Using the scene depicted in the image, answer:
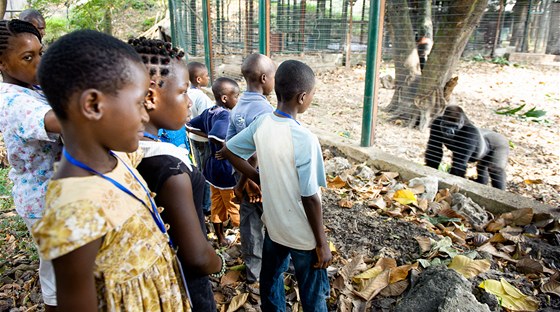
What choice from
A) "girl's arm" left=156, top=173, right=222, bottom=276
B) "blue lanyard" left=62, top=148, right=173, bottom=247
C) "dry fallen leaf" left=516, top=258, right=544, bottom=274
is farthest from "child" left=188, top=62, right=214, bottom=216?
"dry fallen leaf" left=516, top=258, right=544, bottom=274

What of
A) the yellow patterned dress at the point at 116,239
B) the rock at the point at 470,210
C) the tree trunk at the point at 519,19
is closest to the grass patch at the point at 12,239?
the yellow patterned dress at the point at 116,239

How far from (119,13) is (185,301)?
1696 cm

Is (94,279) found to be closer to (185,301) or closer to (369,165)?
(185,301)

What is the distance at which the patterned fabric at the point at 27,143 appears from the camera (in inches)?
63.0

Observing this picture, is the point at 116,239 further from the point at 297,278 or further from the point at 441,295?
the point at 441,295

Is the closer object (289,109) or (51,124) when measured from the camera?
(51,124)

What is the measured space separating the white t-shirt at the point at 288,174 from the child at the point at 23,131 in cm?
90

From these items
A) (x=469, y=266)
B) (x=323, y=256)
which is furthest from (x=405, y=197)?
(x=323, y=256)

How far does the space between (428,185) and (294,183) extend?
86.2 inches

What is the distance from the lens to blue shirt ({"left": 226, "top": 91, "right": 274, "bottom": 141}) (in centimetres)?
Answer: 239

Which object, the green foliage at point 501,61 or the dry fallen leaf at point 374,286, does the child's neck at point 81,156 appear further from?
the green foliage at point 501,61

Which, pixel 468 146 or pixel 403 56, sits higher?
pixel 403 56

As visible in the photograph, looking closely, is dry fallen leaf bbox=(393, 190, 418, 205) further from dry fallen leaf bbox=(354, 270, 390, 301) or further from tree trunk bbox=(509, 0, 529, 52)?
tree trunk bbox=(509, 0, 529, 52)

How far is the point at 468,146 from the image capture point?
Answer: 4535 mm
